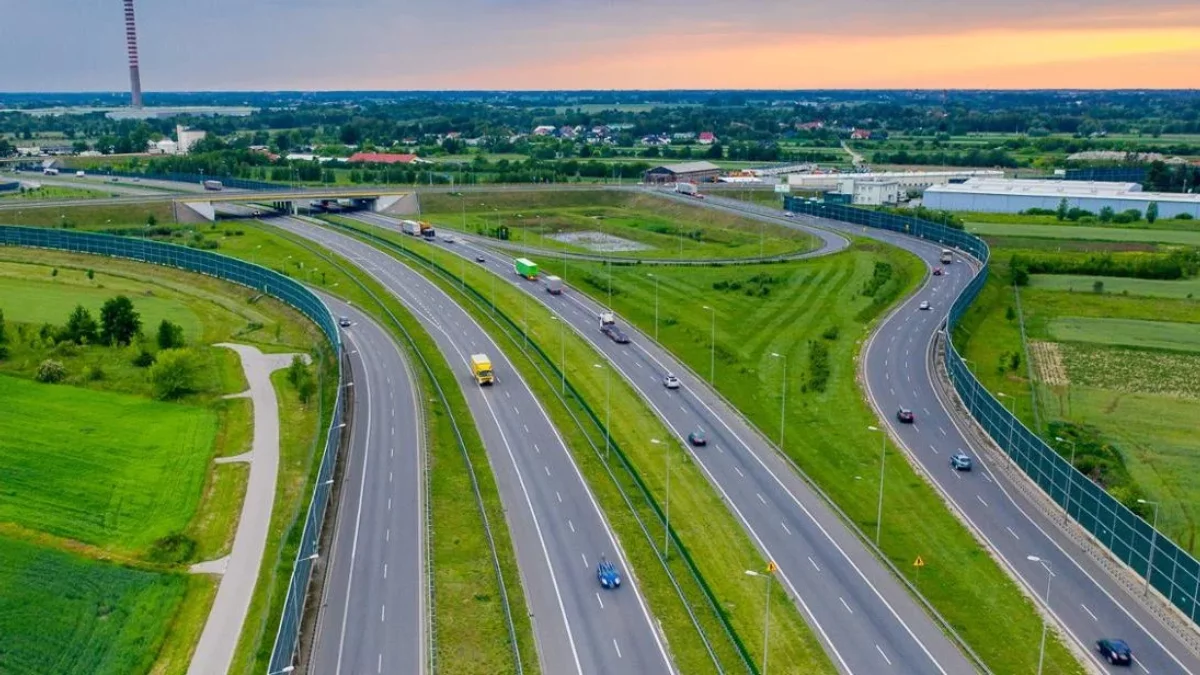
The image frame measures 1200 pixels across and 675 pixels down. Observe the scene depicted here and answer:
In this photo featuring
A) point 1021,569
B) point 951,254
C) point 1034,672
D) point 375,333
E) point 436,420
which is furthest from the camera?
point 951,254

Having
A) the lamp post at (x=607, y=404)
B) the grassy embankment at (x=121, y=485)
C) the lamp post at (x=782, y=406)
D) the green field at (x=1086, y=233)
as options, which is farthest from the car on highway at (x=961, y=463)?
the green field at (x=1086, y=233)

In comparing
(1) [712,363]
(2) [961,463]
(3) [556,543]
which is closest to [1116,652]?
(2) [961,463]

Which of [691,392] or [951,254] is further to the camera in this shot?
[951,254]

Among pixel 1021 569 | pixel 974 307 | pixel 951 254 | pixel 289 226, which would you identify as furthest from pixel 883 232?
pixel 1021 569

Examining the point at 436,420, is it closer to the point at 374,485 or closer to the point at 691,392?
the point at 374,485

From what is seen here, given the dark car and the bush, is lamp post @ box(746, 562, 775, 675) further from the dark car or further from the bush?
the bush

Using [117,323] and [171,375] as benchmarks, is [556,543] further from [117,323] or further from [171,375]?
[117,323]

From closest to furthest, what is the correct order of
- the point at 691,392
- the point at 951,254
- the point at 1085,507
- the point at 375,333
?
the point at 1085,507
the point at 691,392
the point at 375,333
the point at 951,254
